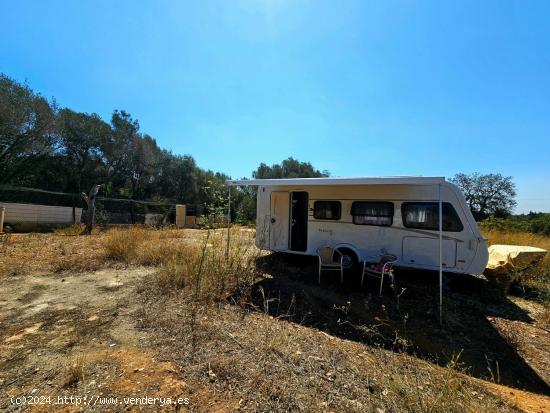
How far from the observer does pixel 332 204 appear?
7203 mm

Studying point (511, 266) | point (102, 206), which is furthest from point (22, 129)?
point (511, 266)

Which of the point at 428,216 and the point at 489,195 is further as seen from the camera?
the point at 489,195

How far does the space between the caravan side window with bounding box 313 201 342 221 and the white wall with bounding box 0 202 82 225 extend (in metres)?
13.0

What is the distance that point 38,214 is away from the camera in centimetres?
1362

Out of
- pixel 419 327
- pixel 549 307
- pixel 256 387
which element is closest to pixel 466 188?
pixel 549 307

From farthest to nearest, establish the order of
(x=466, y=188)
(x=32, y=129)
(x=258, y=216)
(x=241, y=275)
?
1. (x=466, y=188)
2. (x=32, y=129)
3. (x=258, y=216)
4. (x=241, y=275)

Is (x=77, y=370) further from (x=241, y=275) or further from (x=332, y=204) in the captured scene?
(x=332, y=204)

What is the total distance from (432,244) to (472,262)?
73cm

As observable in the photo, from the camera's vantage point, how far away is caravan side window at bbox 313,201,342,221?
7.11 metres

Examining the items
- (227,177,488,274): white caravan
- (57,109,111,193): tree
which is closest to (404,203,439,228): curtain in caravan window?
(227,177,488,274): white caravan

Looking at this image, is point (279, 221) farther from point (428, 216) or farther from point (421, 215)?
point (428, 216)

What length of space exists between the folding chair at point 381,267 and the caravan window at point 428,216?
842mm

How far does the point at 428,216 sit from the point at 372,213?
3.66 feet

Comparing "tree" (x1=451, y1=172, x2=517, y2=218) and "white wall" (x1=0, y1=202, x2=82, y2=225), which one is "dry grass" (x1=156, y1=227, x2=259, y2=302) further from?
"tree" (x1=451, y1=172, x2=517, y2=218)
